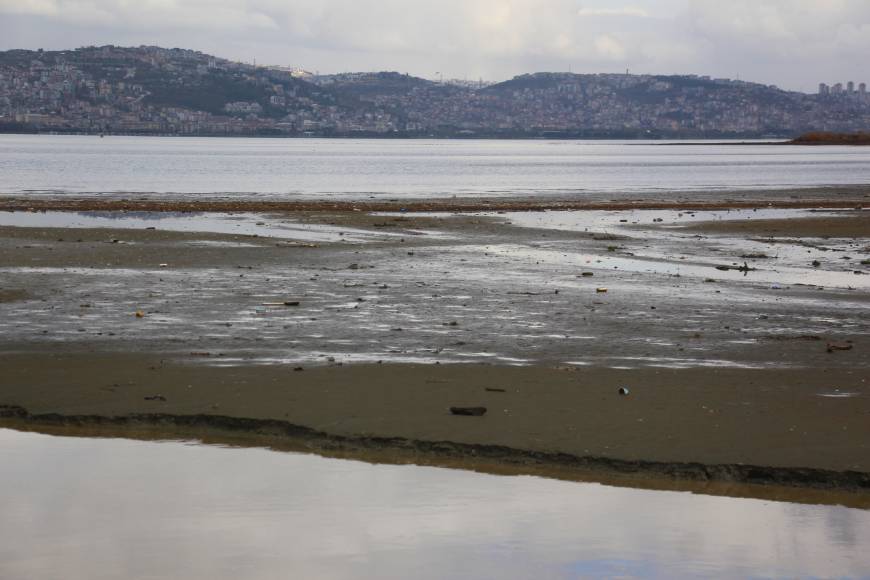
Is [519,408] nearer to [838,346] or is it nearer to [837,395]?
[837,395]

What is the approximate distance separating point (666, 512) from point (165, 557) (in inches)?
142

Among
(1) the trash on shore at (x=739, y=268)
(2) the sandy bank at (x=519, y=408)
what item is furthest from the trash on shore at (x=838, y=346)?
(1) the trash on shore at (x=739, y=268)

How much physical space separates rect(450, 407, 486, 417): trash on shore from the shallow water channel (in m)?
1.60

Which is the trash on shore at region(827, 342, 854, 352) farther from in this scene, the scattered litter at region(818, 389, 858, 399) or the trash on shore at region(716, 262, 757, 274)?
the trash on shore at region(716, 262, 757, 274)

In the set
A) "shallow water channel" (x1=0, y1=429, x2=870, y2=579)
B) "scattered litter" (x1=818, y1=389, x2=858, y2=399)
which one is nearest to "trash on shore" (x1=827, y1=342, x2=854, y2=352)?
"scattered litter" (x1=818, y1=389, x2=858, y2=399)

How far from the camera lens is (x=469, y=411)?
439 inches

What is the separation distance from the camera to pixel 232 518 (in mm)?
8211

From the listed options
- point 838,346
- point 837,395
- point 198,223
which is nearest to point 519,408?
point 837,395

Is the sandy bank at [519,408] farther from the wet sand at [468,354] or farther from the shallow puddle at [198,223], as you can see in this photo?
the shallow puddle at [198,223]

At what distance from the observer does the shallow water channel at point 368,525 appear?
726 centimetres

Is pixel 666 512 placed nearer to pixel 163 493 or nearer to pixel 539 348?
pixel 163 493

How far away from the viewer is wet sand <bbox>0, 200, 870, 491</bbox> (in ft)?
34.2

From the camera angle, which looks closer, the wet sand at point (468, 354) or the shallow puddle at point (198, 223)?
the wet sand at point (468, 354)

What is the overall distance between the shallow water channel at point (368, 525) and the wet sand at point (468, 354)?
34.7 inches
